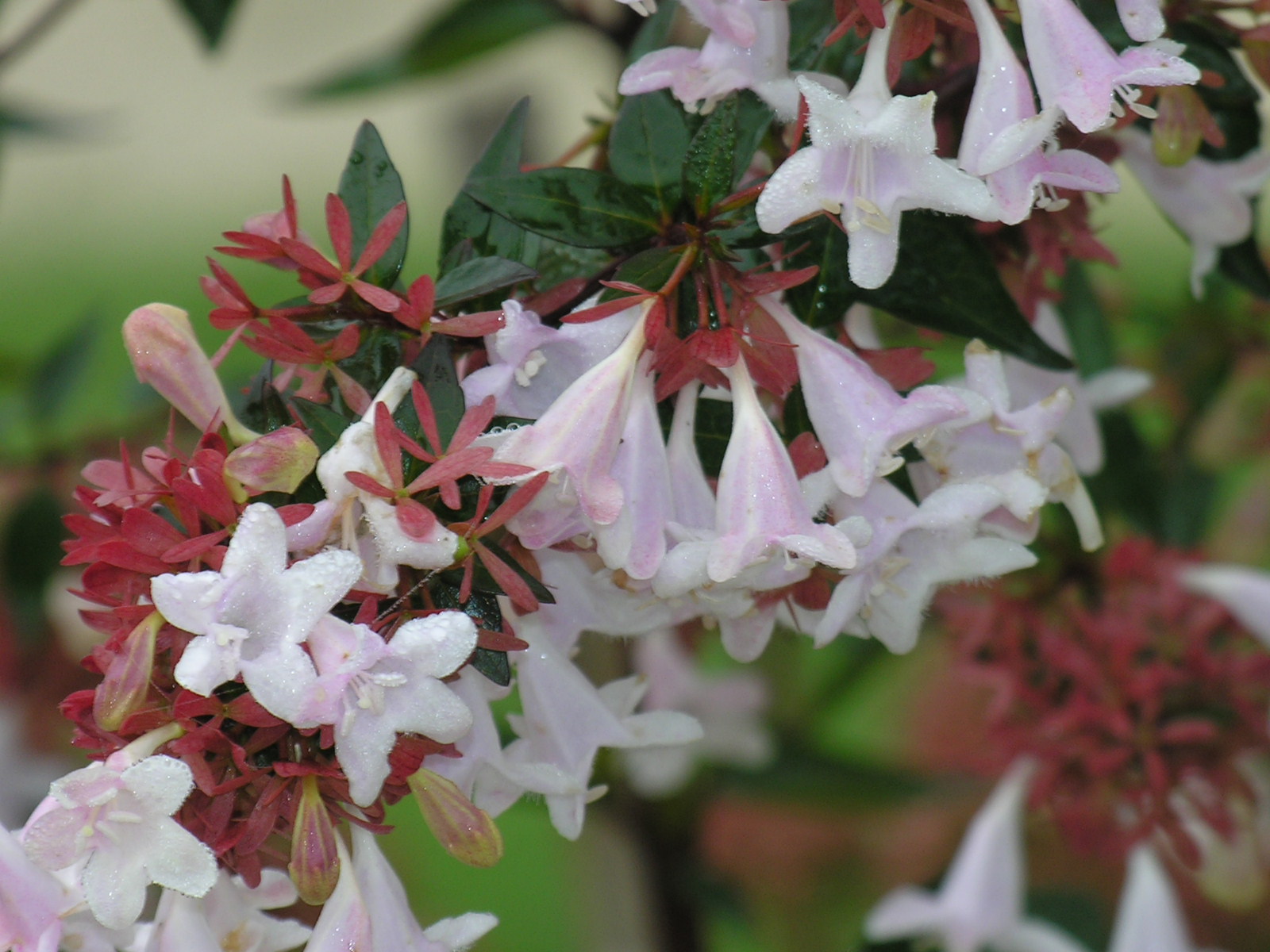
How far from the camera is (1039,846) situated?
4.50ft

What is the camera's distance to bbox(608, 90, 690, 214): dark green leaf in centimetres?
46

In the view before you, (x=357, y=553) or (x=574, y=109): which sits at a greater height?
(x=357, y=553)

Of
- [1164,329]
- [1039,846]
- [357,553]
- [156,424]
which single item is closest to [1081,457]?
[357,553]

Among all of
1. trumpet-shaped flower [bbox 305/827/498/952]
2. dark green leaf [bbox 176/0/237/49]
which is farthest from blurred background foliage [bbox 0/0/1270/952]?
trumpet-shaped flower [bbox 305/827/498/952]

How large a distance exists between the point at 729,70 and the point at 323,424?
18 centimetres

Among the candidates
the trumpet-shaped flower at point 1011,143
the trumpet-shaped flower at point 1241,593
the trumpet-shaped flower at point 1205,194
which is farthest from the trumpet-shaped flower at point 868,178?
the trumpet-shaped flower at point 1241,593

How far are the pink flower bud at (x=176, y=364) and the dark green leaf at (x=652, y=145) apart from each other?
0.51 feet

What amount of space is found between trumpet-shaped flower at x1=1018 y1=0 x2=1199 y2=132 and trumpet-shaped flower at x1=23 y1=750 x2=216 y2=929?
332 millimetres

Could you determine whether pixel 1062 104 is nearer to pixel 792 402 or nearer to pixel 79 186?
pixel 792 402

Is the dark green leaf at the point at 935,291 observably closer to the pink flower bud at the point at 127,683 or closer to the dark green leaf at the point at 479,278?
the dark green leaf at the point at 479,278

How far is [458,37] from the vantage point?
1048 millimetres

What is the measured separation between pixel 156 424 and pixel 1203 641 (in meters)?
0.76

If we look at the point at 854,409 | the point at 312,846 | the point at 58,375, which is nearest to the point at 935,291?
the point at 854,409

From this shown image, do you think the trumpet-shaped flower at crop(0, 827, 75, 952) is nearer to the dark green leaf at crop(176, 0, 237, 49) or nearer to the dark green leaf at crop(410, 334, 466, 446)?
the dark green leaf at crop(410, 334, 466, 446)
